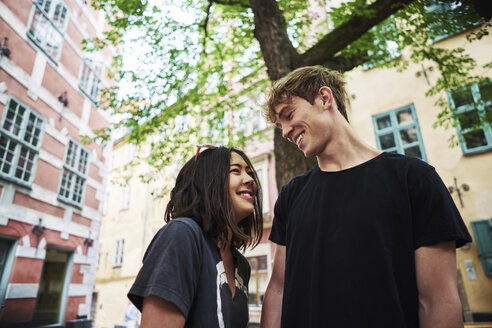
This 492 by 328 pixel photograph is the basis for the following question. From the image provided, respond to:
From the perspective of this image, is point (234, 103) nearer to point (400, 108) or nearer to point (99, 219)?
point (400, 108)

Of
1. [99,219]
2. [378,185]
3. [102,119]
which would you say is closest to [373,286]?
[378,185]

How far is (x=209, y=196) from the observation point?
1817mm

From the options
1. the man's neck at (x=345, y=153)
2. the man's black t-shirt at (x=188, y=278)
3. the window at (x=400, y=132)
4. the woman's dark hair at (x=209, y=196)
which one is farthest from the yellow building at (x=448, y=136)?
the man's black t-shirt at (x=188, y=278)

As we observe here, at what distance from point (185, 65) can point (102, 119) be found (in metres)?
7.15

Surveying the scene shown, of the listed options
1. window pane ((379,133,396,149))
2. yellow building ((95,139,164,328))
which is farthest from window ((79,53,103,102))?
window pane ((379,133,396,149))

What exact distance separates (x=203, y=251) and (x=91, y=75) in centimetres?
1219

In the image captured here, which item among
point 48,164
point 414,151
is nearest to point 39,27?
point 48,164

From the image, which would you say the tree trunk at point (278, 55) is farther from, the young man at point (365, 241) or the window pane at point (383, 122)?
the window pane at point (383, 122)

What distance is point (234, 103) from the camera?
788 cm

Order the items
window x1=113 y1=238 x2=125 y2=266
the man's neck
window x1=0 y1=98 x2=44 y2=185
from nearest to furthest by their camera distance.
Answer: the man's neck, window x1=0 y1=98 x2=44 y2=185, window x1=113 y1=238 x2=125 y2=266

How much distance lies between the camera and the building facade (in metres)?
7.47

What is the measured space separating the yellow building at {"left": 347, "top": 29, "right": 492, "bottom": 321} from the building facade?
10014 mm

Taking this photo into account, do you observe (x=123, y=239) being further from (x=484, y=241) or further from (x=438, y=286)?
(x=438, y=286)

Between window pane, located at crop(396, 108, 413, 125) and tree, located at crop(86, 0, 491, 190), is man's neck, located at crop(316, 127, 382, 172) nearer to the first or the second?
tree, located at crop(86, 0, 491, 190)
